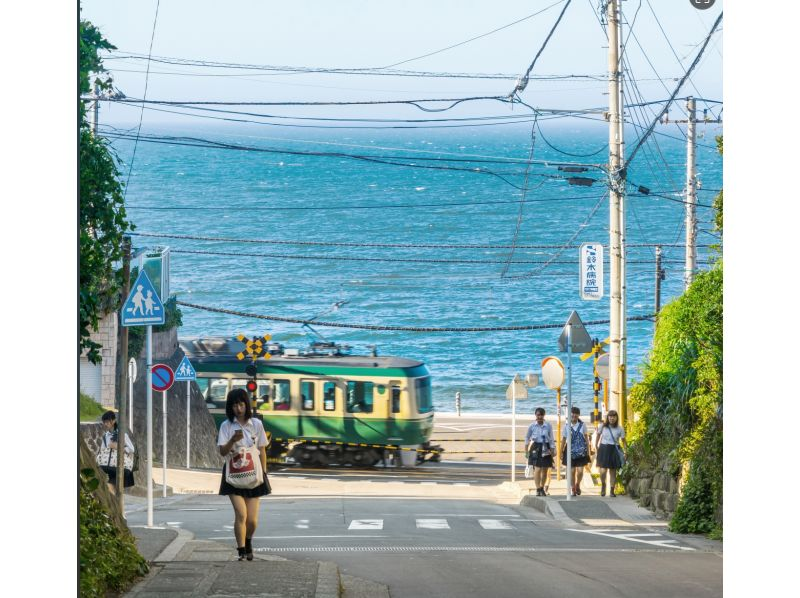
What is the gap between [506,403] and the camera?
1563 inches

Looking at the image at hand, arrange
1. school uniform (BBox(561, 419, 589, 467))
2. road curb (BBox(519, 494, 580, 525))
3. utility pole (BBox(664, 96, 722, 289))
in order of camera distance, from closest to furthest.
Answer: utility pole (BBox(664, 96, 722, 289)) → road curb (BBox(519, 494, 580, 525)) → school uniform (BBox(561, 419, 589, 467))

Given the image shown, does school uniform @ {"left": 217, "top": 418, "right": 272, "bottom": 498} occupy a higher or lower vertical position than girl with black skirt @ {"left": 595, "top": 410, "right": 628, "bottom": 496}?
higher

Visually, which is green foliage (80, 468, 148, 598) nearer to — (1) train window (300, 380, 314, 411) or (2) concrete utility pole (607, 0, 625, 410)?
(2) concrete utility pole (607, 0, 625, 410)

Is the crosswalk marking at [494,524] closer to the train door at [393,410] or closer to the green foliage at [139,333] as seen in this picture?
Answer: the green foliage at [139,333]

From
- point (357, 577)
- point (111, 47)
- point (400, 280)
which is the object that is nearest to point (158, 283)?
point (357, 577)

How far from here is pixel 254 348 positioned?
82.4 feet

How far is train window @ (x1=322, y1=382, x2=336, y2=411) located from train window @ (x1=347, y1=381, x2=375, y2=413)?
0.32 m

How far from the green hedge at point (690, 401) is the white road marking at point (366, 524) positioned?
9.54 ft

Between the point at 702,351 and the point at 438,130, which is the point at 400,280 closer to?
the point at 702,351

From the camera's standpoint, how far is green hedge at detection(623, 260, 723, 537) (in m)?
10.8

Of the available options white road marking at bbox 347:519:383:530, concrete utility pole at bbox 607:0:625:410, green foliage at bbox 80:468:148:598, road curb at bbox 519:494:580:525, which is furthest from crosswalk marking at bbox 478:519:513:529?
green foliage at bbox 80:468:148:598

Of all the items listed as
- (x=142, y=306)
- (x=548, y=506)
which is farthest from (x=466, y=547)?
(x=548, y=506)

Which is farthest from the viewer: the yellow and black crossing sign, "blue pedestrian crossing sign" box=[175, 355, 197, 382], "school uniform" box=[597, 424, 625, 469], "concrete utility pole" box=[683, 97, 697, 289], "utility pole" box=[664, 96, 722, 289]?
the yellow and black crossing sign

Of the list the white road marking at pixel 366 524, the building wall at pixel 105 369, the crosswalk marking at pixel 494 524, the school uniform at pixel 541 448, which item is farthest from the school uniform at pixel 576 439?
the building wall at pixel 105 369
